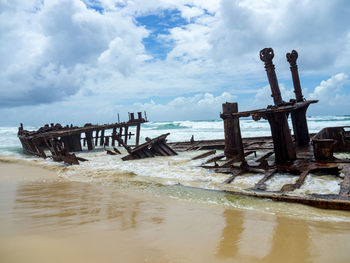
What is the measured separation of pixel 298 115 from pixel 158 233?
8257 millimetres

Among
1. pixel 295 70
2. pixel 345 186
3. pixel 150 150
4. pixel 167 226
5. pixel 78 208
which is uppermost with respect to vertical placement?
pixel 295 70

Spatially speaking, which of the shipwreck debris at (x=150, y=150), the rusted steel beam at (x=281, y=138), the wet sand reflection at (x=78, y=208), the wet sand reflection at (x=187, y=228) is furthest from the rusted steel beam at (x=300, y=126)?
the wet sand reflection at (x=78, y=208)

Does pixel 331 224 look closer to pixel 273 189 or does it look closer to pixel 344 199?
pixel 344 199

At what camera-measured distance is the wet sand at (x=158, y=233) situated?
2.66 meters

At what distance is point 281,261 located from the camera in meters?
2.56

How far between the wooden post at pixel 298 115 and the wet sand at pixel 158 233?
6420 mm

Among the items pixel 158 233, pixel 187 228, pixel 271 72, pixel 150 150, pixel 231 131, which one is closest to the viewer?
pixel 158 233

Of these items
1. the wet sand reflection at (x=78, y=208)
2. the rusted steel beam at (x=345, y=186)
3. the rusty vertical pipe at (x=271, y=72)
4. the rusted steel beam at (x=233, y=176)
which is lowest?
the rusted steel beam at (x=345, y=186)

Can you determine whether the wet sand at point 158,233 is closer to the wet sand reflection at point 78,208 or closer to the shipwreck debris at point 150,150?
the wet sand reflection at point 78,208

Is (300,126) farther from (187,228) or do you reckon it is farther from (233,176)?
(187,228)

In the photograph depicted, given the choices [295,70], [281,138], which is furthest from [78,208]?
[295,70]

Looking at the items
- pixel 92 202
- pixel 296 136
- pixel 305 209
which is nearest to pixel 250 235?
pixel 305 209

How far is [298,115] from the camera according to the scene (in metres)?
9.75

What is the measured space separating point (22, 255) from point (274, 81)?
749 cm
